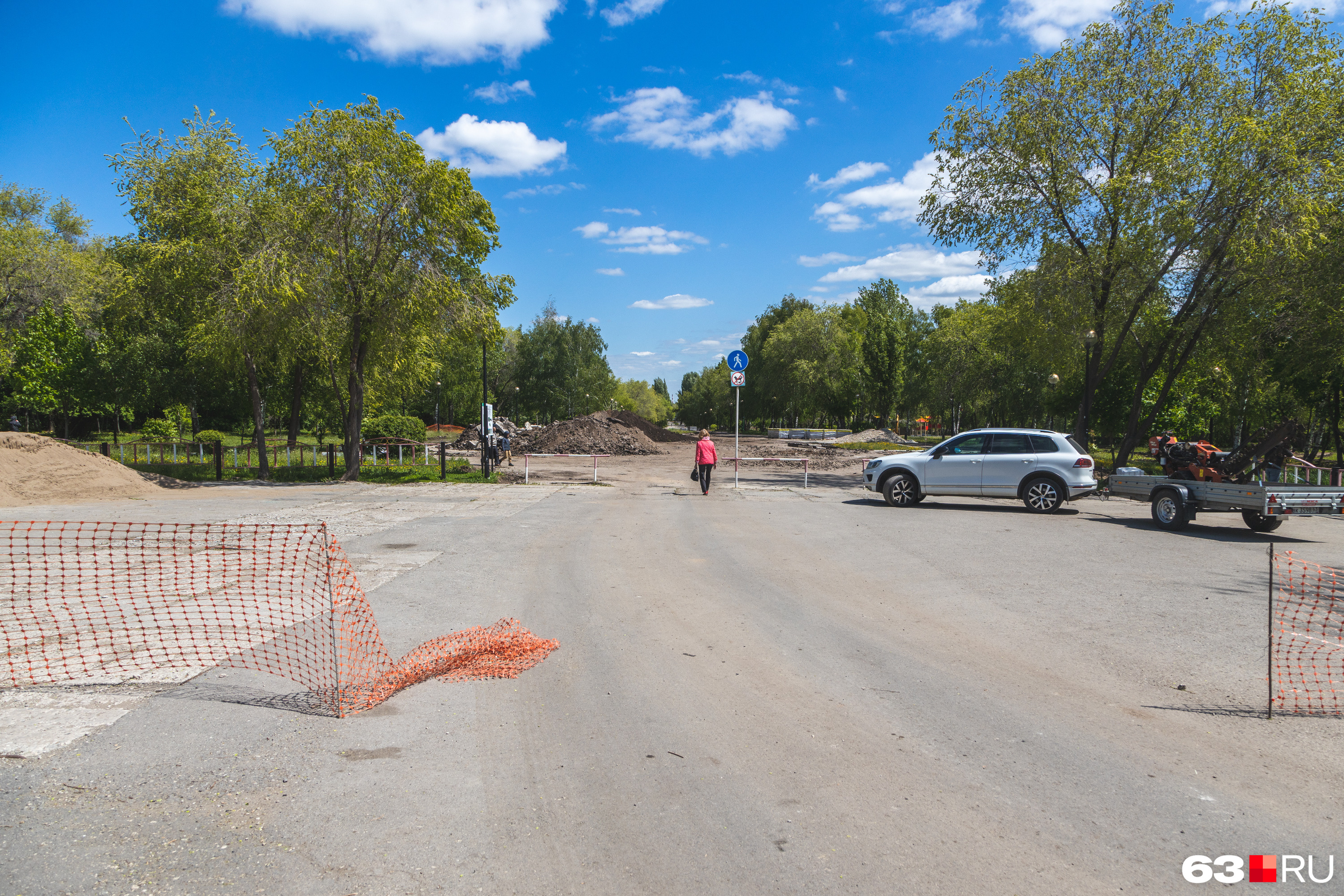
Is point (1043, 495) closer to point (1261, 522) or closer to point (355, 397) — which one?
point (1261, 522)

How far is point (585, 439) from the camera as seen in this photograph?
150ft

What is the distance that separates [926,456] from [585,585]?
1026 cm

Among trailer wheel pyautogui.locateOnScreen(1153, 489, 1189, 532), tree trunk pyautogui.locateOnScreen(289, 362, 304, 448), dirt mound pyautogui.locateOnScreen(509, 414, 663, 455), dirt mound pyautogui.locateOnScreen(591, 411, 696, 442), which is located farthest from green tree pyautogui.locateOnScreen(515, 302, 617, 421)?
trailer wheel pyautogui.locateOnScreen(1153, 489, 1189, 532)

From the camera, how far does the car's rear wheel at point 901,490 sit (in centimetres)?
1620

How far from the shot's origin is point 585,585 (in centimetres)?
854

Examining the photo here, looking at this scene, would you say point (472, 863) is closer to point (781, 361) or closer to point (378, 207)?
point (378, 207)

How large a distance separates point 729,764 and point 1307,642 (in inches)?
240

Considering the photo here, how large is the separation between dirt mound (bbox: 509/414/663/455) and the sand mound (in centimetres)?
2519

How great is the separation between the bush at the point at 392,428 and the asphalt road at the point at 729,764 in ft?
103

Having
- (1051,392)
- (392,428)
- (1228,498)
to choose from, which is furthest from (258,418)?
(1051,392)

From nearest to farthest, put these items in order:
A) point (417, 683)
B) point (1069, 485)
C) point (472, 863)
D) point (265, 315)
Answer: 1. point (472, 863)
2. point (417, 683)
3. point (1069, 485)
4. point (265, 315)

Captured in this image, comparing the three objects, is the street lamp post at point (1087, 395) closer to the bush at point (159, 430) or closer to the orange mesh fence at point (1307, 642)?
the orange mesh fence at point (1307, 642)

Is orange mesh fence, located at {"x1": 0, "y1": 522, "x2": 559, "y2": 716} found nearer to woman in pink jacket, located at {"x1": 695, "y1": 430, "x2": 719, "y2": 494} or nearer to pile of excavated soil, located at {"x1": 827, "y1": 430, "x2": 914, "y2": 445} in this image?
woman in pink jacket, located at {"x1": 695, "y1": 430, "x2": 719, "y2": 494}

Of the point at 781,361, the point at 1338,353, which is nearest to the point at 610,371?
the point at 781,361
